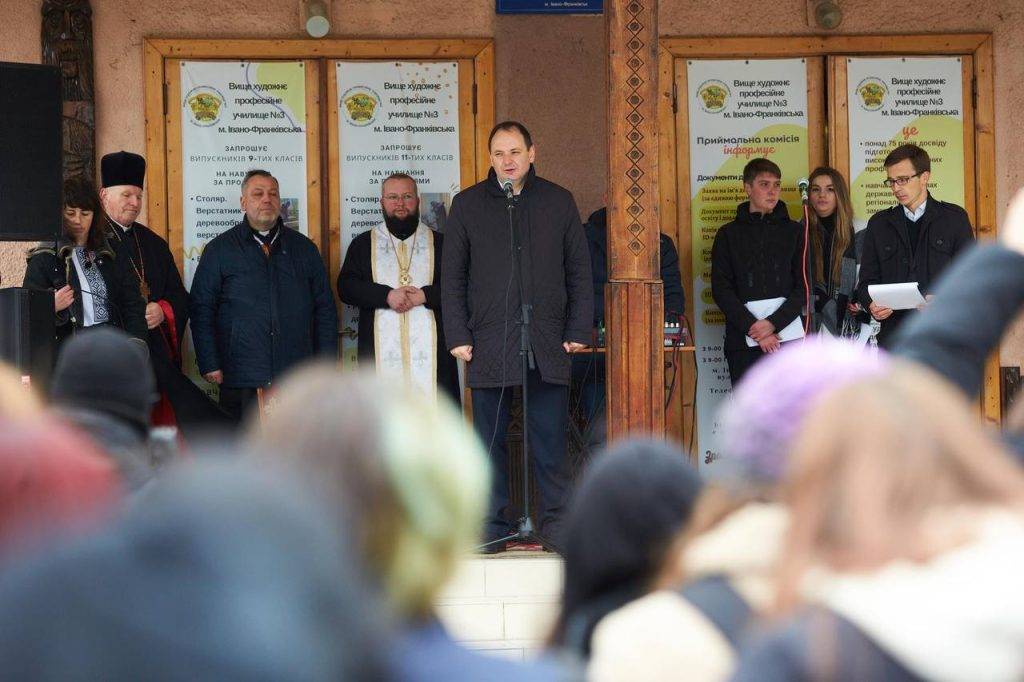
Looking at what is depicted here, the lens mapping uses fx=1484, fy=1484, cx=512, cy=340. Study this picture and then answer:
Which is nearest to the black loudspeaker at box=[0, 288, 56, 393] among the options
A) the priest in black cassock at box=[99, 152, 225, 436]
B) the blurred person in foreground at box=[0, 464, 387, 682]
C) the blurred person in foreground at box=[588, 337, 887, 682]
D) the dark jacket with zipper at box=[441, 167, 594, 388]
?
the priest in black cassock at box=[99, 152, 225, 436]

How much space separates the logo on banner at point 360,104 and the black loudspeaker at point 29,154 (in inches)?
93.4

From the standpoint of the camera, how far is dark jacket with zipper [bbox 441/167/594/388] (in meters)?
7.15

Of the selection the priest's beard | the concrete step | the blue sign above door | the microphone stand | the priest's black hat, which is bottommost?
the concrete step

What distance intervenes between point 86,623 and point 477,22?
803 centimetres

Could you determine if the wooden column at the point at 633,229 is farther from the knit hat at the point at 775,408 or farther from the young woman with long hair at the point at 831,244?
the knit hat at the point at 775,408

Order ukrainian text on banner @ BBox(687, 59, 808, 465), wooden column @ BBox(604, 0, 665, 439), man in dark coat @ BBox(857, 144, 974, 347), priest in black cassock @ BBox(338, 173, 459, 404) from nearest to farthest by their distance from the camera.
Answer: wooden column @ BBox(604, 0, 665, 439) → man in dark coat @ BBox(857, 144, 974, 347) → priest in black cassock @ BBox(338, 173, 459, 404) → ukrainian text on banner @ BBox(687, 59, 808, 465)

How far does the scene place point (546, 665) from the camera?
165cm

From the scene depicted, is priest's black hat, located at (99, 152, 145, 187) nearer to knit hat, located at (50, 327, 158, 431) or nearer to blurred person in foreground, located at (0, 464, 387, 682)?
knit hat, located at (50, 327, 158, 431)

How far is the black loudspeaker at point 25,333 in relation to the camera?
20.8 feet

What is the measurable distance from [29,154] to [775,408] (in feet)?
18.0

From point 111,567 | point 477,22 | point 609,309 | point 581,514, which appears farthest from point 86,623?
point 477,22

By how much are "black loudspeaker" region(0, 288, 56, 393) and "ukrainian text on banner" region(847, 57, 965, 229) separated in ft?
16.1

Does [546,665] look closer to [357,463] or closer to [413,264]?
[357,463]

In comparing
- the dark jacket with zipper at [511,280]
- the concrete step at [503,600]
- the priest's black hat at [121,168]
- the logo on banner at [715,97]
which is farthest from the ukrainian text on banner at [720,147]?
the priest's black hat at [121,168]
